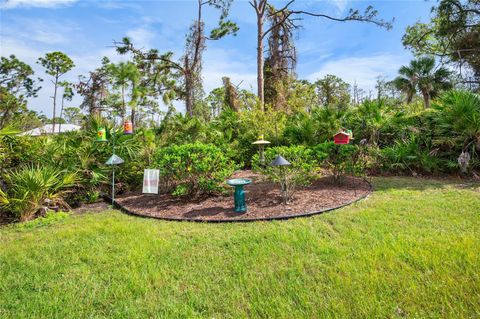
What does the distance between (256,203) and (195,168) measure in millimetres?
1367

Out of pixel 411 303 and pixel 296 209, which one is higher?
pixel 296 209

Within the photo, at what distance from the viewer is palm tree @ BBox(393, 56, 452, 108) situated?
19438mm

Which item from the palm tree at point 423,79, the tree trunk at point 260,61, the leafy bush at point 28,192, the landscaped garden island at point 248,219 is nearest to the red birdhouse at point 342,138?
the landscaped garden island at point 248,219

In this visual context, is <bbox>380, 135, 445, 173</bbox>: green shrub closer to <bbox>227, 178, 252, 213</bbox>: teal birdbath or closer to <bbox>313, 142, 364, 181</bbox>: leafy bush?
<bbox>313, 142, 364, 181</bbox>: leafy bush

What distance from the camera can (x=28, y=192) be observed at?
4754mm

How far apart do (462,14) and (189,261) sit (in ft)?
58.3

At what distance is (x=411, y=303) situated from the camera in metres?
2.22

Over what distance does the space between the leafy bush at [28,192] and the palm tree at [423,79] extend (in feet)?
72.8

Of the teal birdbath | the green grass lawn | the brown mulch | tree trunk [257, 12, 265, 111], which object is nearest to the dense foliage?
the brown mulch

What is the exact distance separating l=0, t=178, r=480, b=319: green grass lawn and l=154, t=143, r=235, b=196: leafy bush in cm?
126

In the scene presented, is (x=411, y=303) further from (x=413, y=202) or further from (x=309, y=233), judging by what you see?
(x=413, y=202)

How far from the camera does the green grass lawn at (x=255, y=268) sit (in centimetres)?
228

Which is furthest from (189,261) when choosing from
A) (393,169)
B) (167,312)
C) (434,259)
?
(393,169)

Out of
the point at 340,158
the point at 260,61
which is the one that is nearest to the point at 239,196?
the point at 340,158
